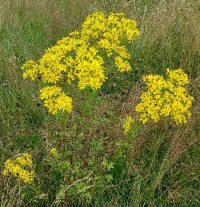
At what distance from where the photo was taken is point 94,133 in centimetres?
322

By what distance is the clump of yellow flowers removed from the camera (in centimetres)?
268

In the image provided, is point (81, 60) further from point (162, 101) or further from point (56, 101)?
point (162, 101)

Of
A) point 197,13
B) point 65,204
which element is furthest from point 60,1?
point 65,204

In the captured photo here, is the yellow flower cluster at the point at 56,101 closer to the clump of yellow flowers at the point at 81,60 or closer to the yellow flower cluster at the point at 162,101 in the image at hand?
the clump of yellow flowers at the point at 81,60

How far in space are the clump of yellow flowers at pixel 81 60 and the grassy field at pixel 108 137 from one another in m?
0.15

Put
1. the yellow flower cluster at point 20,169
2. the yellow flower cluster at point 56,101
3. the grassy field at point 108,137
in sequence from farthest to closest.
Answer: the grassy field at point 108,137 → the yellow flower cluster at point 20,169 → the yellow flower cluster at point 56,101

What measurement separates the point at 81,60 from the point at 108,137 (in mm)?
859

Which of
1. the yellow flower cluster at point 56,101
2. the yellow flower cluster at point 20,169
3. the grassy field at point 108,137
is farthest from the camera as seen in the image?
the grassy field at point 108,137

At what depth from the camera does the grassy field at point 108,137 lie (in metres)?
2.90

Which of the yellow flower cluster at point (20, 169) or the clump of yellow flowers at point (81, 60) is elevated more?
the clump of yellow flowers at point (81, 60)

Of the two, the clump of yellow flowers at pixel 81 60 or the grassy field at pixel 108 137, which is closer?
the clump of yellow flowers at pixel 81 60

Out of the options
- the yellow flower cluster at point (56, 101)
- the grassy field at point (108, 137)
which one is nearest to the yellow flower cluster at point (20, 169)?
the grassy field at point (108, 137)

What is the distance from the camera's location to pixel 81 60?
2.79 m

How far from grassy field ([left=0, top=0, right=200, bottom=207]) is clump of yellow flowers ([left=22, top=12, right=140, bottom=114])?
0.15 meters
